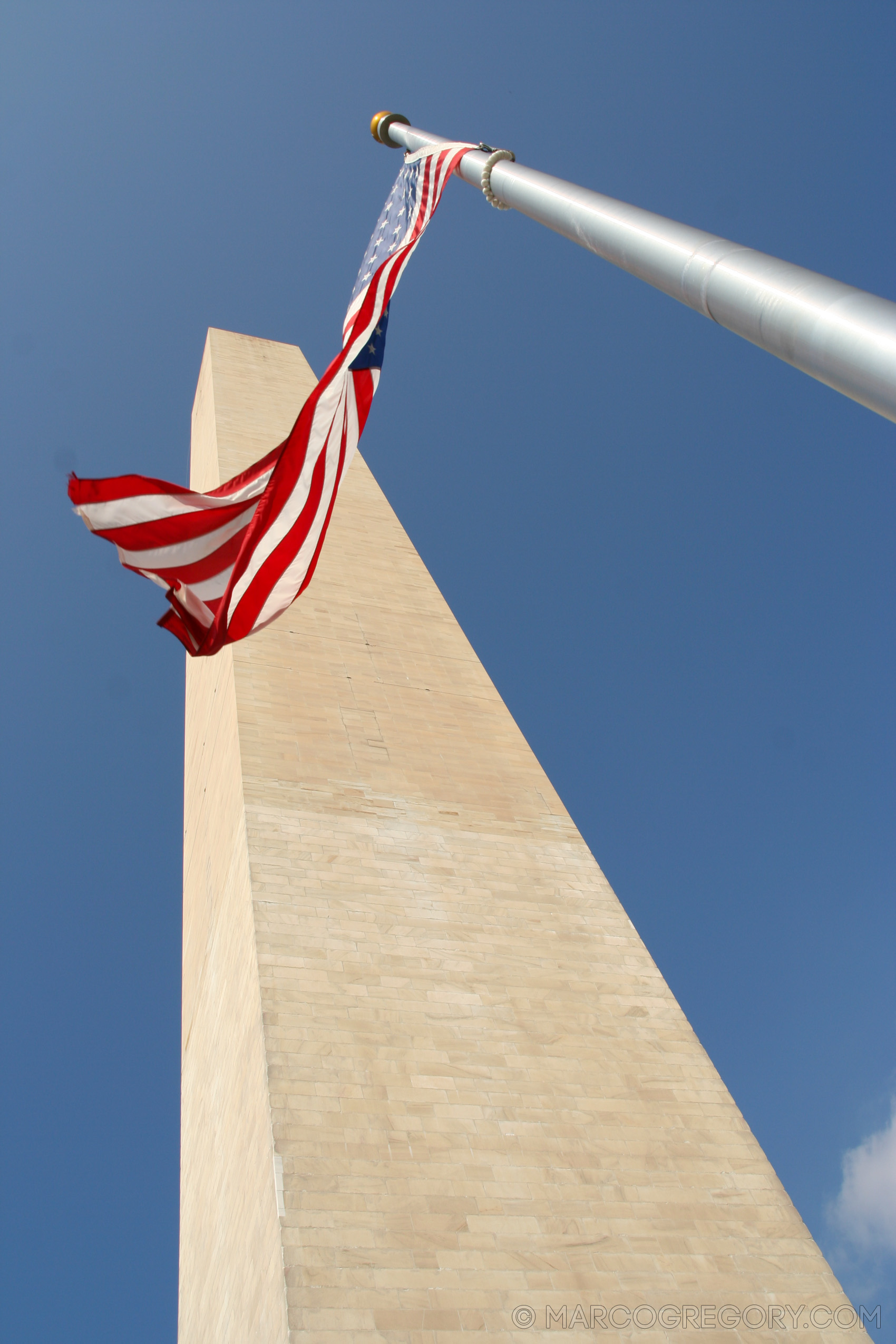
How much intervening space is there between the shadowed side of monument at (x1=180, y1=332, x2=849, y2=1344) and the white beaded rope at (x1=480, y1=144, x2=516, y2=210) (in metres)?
4.70

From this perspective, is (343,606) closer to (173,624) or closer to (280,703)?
(280,703)

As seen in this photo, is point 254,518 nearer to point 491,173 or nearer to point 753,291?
point 491,173

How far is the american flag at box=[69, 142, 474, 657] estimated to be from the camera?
586 centimetres

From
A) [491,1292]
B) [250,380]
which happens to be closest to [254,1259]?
[491,1292]

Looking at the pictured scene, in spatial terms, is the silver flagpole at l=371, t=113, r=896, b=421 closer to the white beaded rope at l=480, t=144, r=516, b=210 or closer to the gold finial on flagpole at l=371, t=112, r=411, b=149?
the white beaded rope at l=480, t=144, r=516, b=210

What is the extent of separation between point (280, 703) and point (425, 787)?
1.55m

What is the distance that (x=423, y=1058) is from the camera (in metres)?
6.96

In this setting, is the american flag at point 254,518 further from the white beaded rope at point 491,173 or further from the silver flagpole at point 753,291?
the silver flagpole at point 753,291

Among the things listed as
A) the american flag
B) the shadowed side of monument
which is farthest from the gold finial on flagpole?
the shadowed side of monument

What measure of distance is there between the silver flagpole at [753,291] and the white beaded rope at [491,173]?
799 mm

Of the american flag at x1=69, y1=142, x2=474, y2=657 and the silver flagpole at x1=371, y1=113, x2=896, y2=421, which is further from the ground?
the silver flagpole at x1=371, y1=113, x2=896, y2=421

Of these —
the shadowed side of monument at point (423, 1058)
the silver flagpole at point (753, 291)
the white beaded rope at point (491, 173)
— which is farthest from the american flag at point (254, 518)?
the shadowed side of monument at point (423, 1058)

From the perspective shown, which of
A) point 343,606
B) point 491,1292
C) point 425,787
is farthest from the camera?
point 343,606

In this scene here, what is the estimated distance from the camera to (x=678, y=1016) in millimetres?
8172
